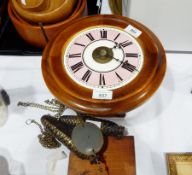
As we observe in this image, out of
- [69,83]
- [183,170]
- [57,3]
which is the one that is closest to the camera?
[69,83]

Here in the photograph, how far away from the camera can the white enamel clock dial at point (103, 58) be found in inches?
26.2

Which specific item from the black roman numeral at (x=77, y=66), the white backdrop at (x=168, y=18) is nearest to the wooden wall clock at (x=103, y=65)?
the black roman numeral at (x=77, y=66)

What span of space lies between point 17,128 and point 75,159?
0.21 m

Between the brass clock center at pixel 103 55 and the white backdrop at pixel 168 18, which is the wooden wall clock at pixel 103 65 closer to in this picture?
the brass clock center at pixel 103 55

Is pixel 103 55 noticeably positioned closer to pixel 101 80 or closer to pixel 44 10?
pixel 101 80

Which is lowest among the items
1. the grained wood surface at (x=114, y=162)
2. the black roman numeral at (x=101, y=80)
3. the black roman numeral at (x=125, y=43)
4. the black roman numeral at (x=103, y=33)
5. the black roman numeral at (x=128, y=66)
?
the grained wood surface at (x=114, y=162)

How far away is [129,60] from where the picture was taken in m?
0.69

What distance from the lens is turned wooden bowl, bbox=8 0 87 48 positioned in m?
0.90

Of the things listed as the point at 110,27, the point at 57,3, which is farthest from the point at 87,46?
the point at 57,3

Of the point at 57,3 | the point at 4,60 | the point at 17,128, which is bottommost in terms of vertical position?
the point at 17,128

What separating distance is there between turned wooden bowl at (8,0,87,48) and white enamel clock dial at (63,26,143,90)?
0.60ft

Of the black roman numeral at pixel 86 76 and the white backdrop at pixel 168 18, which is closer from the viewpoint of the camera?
the black roman numeral at pixel 86 76

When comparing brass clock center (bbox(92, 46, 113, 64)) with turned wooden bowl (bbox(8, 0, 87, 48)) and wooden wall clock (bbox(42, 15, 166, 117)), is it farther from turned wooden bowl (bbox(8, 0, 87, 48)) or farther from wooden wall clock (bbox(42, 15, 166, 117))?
turned wooden bowl (bbox(8, 0, 87, 48))

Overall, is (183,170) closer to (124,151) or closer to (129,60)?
(124,151)
